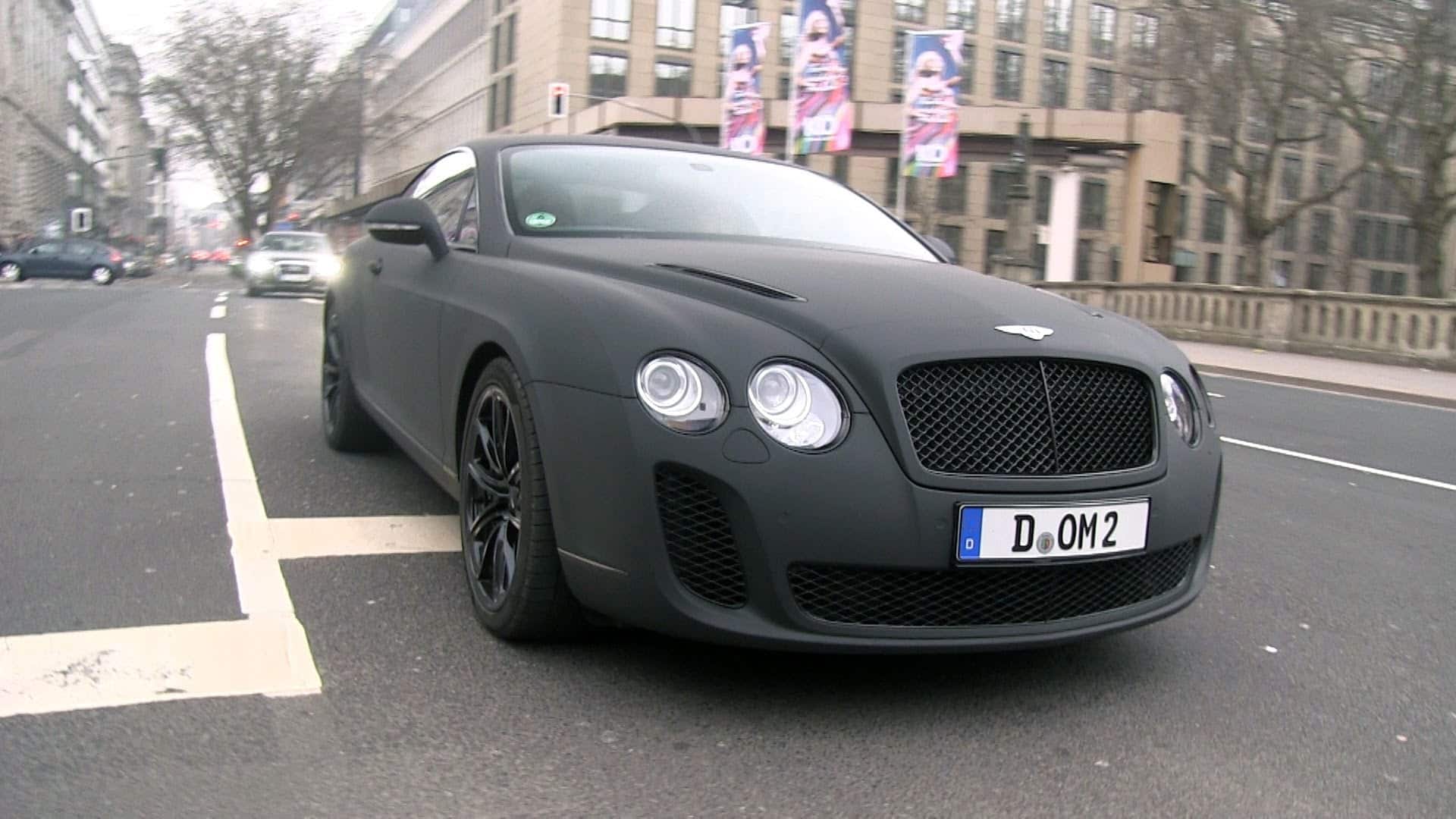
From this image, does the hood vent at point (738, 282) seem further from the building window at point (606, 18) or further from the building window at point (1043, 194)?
the building window at point (1043, 194)

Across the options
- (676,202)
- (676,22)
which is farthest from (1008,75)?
(676,202)

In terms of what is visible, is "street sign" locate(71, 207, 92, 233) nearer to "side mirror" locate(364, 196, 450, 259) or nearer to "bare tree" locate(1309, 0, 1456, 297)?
"bare tree" locate(1309, 0, 1456, 297)

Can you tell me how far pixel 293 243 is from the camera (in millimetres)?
28781

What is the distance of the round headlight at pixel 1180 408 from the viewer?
3303mm

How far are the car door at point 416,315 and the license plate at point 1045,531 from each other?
1.82 m

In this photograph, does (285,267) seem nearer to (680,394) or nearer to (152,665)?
(152,665)

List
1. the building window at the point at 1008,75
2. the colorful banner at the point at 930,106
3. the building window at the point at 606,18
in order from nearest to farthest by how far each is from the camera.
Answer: the colorful banner at the point at 930,106 → the building window at the point at 606,18 → the building window at the point at 1008,75

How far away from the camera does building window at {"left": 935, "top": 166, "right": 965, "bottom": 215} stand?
200 feet

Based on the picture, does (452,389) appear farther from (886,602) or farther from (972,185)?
(972,185)

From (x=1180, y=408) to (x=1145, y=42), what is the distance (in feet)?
132

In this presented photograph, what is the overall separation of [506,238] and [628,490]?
1463 millimetres

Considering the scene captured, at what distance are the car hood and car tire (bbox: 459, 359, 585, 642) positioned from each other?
47 cm

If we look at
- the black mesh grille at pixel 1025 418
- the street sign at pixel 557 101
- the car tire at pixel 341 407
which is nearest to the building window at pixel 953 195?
the street sign at pixel 557 101

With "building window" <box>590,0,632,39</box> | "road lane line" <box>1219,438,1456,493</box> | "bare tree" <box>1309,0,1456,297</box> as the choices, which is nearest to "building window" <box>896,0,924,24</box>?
"building window" <box>590,0,632,39</box>
